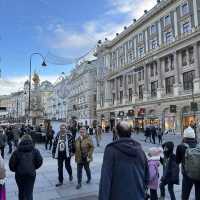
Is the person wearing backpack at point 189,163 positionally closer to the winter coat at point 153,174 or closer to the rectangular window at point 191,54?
the winter coat at point 153,174

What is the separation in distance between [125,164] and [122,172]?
11 centimetres

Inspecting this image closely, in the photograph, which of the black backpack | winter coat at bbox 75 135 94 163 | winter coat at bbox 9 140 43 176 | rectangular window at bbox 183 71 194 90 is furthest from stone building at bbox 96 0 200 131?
the black backpack

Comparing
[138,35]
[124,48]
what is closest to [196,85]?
[138,35]

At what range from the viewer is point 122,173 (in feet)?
12.7

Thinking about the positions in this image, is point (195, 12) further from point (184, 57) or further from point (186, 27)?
point (184, 57)

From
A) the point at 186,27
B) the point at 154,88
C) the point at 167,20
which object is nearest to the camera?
the point at 186,27

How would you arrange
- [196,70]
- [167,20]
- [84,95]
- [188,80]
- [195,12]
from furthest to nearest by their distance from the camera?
[84,95] < [167,20] < [188,80] < [195,12] < [196,70]

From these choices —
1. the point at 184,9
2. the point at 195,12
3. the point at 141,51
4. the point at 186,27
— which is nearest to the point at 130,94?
the point at 141,51

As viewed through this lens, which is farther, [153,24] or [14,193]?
[153,24]

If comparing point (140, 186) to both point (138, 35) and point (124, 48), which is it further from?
point (124, 48)

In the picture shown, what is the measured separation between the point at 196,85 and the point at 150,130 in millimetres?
15686

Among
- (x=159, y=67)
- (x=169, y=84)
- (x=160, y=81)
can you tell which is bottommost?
(x=169, y=84)

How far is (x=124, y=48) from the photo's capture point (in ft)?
217

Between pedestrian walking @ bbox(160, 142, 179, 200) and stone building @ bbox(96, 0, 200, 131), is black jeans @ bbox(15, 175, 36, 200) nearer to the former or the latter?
pedestrian walking @ bbox(160, 142, 179, 200)
